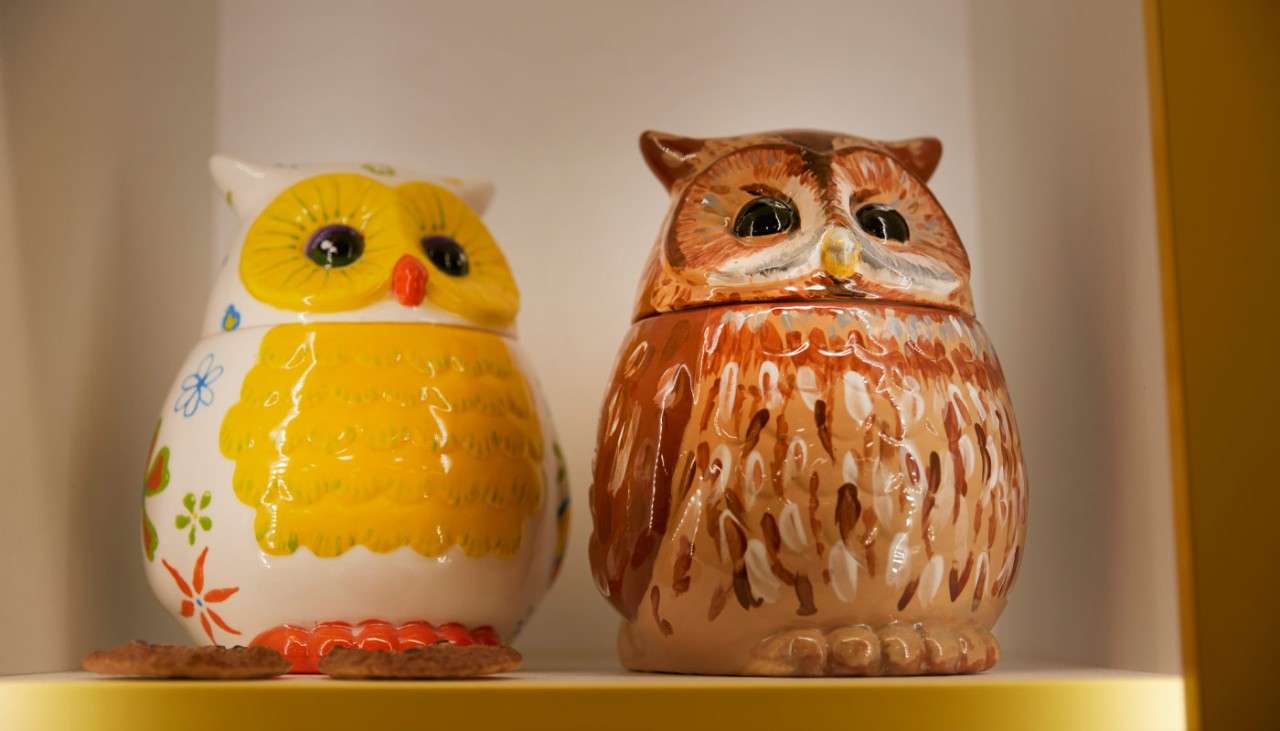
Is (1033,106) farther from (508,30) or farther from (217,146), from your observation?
(217,146)

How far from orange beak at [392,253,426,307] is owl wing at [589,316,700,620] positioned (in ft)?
0.51

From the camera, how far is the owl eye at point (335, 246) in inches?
37.2

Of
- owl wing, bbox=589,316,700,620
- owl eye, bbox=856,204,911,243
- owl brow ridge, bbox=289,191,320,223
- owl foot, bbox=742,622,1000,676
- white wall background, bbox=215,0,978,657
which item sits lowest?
owl foot, bbox=742,622,1000,676

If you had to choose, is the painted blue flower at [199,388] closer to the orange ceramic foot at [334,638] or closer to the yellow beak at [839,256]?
the orange ceramic foot at [334,638]

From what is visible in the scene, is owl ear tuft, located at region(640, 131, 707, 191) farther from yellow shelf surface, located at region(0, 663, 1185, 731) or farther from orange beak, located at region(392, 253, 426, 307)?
yellow shelf surface, located at region(0, 663, 1185, 731)

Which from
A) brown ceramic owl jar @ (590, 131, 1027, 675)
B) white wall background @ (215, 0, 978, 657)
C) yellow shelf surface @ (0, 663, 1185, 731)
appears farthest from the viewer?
white wall background @ (215, 0, 978, 657)

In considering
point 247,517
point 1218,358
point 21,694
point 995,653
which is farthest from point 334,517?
point 1218,358

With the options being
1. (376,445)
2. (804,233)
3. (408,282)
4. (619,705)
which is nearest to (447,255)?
(408,282)

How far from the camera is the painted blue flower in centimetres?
93

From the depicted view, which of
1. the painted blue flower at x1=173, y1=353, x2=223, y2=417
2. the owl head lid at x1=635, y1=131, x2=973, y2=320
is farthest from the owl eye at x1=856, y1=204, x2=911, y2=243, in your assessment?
the painted blue flower at x1=173, y1=353, x2=223, y2=417

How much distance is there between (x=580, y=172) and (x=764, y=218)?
16.3 inches

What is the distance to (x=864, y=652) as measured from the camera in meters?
0.79

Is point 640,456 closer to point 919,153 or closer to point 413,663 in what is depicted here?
point 413,663

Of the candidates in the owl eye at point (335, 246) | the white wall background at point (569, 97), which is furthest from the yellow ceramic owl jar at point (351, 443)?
the white wall background at point (569, 97)
